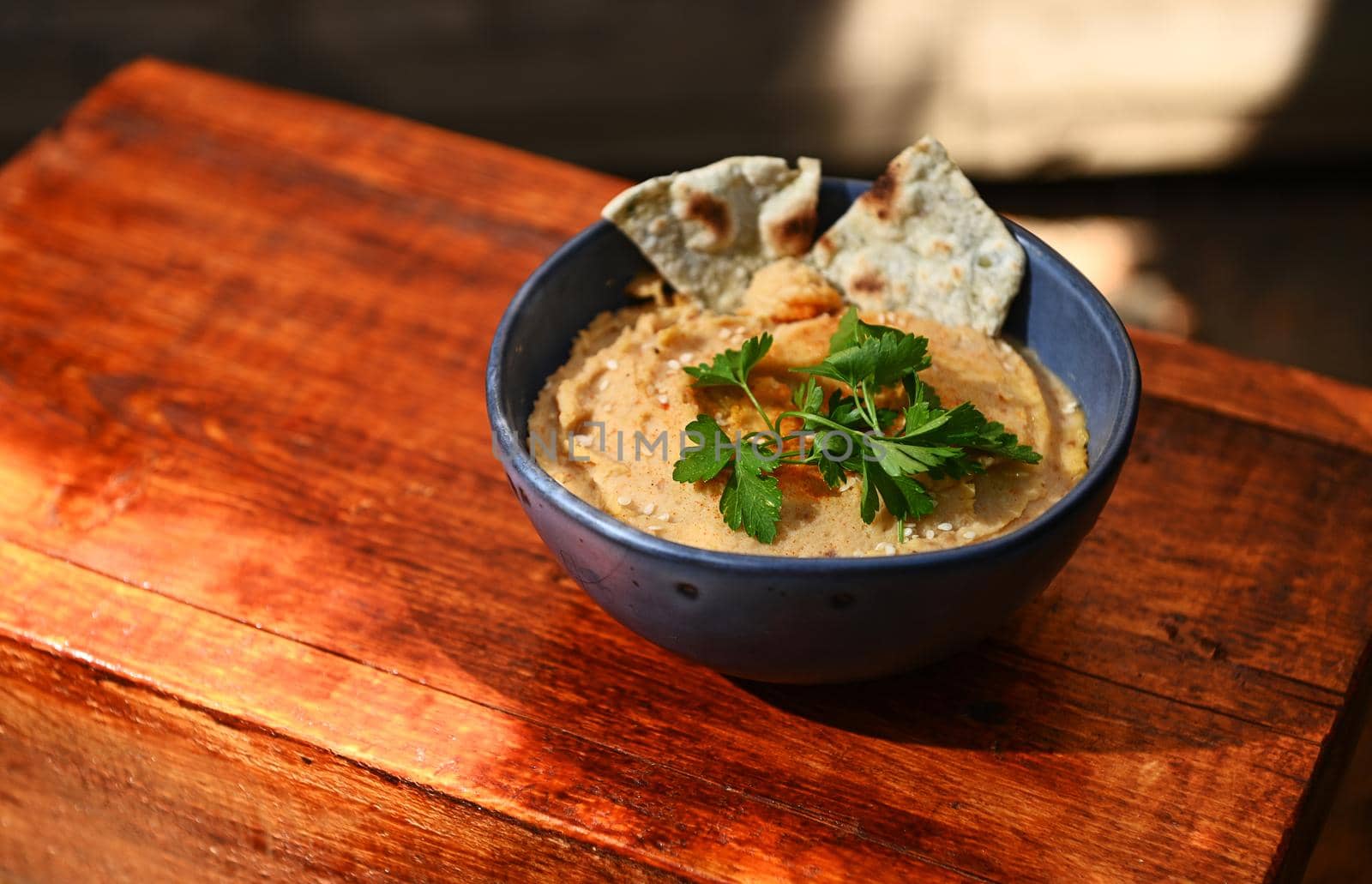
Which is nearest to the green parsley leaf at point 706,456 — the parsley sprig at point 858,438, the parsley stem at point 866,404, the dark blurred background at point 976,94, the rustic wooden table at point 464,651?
the parsley sprig at point 858,438

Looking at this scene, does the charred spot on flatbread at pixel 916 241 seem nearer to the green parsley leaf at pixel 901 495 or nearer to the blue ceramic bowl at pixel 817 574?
the blue ceramic bowl at pixel 817 574

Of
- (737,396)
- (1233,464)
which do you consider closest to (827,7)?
(1233,464)

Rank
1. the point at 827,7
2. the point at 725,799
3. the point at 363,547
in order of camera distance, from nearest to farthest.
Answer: the point at 725,799 → the point at 363,547 → the point at 827,7

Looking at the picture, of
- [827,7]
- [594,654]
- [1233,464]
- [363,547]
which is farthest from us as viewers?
[827,7]

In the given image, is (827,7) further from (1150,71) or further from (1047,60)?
(1150,71)

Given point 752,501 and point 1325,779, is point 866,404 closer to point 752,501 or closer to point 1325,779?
point 752,501

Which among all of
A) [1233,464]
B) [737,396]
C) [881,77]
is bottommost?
[881,77]
